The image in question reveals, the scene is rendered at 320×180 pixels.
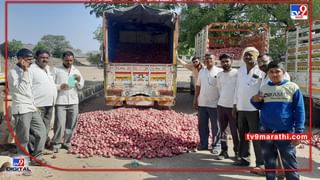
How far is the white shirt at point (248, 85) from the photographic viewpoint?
4879mm

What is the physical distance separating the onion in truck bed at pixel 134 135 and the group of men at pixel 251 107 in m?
0.52

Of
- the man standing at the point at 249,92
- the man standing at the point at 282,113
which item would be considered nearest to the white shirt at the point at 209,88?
the man standing at the point at 249,92

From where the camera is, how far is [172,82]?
9.64 m

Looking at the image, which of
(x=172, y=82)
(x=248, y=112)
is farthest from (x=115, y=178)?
(x=172, y=82)

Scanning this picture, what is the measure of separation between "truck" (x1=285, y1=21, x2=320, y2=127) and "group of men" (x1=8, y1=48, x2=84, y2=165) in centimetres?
509

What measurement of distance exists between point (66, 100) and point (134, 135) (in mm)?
1363

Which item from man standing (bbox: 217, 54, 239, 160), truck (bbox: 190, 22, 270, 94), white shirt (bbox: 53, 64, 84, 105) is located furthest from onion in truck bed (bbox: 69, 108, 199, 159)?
truck (bbox: 190, 22, 270, 94)

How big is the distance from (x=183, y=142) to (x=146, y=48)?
228 inches

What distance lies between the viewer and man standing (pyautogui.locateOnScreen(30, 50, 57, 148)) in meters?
5.59

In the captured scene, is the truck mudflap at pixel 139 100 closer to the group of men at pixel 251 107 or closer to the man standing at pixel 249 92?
the group of men at pixel 251 107

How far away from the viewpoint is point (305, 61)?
8797 mm

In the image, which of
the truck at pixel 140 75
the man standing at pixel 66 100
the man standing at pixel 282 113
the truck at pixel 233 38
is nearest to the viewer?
the man standing at pixel 282 113

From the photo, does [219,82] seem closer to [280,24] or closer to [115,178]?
[115,178]

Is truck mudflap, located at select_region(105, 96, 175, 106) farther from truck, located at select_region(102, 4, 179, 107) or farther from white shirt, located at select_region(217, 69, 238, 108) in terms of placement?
white shirt, located at select_region(217, 69, 238, 108)
